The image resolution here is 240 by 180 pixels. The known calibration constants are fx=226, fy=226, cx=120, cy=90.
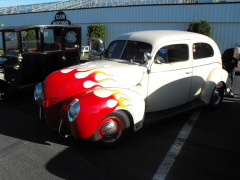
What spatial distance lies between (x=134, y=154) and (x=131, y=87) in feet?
3.73

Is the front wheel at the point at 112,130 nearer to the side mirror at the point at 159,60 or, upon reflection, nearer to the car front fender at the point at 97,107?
the car front fender at the point at 97,107

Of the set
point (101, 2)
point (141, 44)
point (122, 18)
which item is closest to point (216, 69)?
point (141, 44)

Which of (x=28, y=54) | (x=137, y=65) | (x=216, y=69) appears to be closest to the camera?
(x=137, y=65)

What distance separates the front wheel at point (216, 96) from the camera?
17.7ft

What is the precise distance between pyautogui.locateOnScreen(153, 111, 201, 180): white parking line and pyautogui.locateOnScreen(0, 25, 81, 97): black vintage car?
4186mm

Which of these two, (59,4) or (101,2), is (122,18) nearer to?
(101,2)

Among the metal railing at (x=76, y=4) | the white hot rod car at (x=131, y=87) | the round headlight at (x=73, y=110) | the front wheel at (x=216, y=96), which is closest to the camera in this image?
the round headlight at (x=73, y=110)

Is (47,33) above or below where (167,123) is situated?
above

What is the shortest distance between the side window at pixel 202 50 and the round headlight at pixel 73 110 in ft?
9.70

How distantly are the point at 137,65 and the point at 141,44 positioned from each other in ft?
1.78

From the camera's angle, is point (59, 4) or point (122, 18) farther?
point (59, 4)

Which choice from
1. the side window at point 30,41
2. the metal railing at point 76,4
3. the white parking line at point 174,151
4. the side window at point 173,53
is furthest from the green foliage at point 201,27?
the side window at point 30,41

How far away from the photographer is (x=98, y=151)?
3.57 meters

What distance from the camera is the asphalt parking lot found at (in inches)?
118
